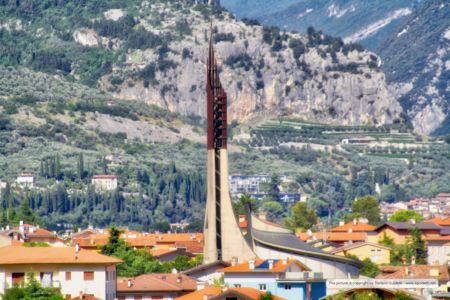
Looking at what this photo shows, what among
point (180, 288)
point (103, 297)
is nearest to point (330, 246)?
point (180, 288)

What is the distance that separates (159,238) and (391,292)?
337ft

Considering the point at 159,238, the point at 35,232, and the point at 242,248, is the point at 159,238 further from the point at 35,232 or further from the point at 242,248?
the point at 242,248

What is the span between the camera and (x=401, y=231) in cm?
18512

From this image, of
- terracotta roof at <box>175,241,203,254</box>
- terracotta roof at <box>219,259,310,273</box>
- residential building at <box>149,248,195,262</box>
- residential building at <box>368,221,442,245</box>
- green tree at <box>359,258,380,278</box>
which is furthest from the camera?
residential building at <box>368,221,442,245</box>

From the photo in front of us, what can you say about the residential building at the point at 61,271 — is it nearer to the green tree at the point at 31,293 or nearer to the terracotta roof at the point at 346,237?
the green tree at the point at 31,293

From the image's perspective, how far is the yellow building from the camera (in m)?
165

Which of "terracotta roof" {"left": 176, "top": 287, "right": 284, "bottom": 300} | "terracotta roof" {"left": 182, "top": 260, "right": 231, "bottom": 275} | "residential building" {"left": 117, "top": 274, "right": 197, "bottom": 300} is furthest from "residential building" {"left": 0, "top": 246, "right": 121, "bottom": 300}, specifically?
"terracotta roof" {"left": 182, "top": 260, "right": 231, "bottom": 275}

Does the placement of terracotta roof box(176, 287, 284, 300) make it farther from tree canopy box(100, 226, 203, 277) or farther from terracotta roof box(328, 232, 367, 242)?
terracotta roof box(328, 232, 367, 242)

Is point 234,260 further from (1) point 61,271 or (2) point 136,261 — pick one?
(1) point 61,271

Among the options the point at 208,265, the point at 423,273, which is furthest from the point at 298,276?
the point at 208,265

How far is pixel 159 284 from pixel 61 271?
43.7ft

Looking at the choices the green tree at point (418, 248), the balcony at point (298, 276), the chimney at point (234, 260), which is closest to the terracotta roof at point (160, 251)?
the green tree at point (418, 248)

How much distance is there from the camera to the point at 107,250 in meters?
147

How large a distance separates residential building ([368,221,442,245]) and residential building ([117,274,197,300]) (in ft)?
215
